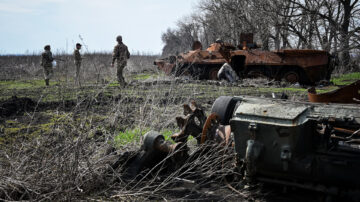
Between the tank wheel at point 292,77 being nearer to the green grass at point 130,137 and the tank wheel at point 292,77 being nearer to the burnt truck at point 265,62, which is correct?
the burnt truck at point 265,62

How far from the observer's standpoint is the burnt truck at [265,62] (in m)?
14.9

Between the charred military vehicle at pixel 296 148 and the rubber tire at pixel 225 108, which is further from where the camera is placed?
the rubber tire at pixel 225 108

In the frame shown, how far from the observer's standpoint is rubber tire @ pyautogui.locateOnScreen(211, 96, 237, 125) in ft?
13.9

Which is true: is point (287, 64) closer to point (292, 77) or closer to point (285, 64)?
point (285, 64)

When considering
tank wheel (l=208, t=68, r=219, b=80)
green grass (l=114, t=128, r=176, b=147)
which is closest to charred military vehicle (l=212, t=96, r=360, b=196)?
green grass (l=114, t=128, r=176, b=147)

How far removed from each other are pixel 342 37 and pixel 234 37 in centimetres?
1033

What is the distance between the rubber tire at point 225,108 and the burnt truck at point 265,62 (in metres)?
9.23

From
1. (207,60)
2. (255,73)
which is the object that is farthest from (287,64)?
(207,60)

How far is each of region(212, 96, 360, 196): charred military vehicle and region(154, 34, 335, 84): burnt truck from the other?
10368mm

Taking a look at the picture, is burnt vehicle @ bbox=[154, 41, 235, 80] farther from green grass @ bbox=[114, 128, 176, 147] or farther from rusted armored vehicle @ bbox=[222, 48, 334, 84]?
green grass @ bbox=[114, 128, 176, 147]

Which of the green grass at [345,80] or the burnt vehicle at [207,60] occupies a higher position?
the burnt vehicle at [207,60]

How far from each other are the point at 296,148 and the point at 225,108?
1.35m

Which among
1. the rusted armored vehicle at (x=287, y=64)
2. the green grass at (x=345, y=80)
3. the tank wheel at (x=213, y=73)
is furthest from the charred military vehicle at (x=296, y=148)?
the tank wheel at (x=213, y=73)

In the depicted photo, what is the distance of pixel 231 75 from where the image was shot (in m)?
14.8
